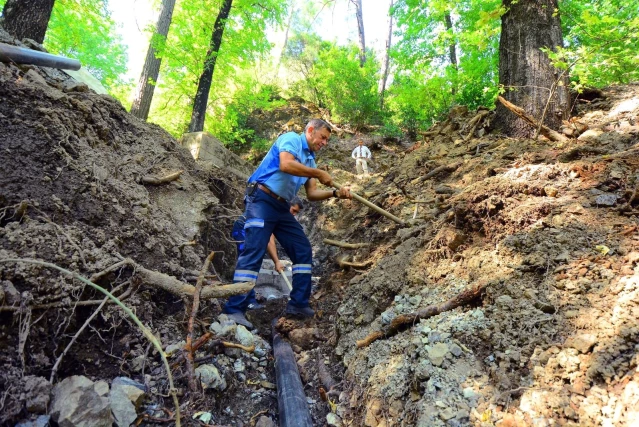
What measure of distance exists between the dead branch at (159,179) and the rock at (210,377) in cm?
238

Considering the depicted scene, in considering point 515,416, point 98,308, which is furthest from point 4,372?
point 515,416

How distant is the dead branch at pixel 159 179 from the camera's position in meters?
3.88

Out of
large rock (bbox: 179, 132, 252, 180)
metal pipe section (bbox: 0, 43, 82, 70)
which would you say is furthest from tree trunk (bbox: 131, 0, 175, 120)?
metal pipe section (bbox: 0, 43, 82, 70)

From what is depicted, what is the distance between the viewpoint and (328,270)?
15.3 ft

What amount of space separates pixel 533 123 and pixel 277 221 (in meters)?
3.26

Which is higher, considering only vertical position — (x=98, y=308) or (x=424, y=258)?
(x=424, y=258)

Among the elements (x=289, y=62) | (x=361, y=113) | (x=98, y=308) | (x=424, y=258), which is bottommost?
(x=98, y=308)

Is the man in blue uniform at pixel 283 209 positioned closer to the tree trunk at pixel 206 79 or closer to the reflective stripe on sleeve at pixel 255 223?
the reflective stripe on sleeve at pixel 255 223

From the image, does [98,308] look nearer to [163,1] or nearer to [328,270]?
[328,270]

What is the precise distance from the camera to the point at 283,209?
375 centimetres

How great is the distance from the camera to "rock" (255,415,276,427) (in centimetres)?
213

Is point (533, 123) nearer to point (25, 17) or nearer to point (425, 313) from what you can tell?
point (425, 313)

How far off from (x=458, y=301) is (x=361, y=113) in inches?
430

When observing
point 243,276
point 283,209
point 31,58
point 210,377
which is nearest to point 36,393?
point 210,377
